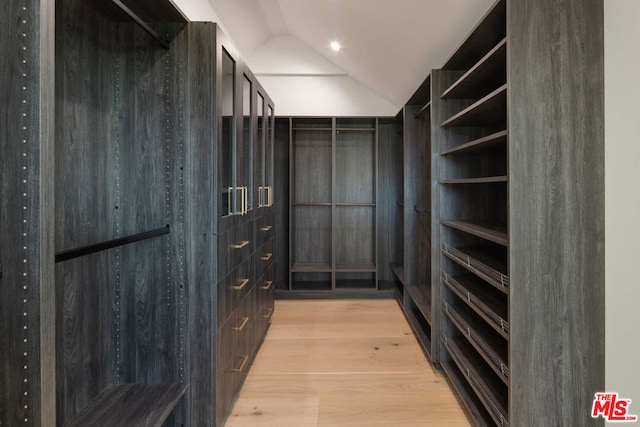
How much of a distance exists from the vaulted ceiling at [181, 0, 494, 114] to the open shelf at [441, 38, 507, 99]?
0.35 metres

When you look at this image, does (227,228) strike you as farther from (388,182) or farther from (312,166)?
(388,182)

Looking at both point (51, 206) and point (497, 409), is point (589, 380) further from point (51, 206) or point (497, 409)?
point (51, 206)

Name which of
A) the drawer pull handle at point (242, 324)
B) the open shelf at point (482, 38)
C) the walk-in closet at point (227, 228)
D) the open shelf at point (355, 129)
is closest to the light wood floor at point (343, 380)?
the walk-in closet at point (227, 228)

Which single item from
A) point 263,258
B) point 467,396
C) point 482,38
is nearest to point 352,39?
point 482,38

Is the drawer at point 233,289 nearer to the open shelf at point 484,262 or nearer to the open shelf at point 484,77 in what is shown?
the open shelf at point 484,262

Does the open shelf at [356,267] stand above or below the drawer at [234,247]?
below

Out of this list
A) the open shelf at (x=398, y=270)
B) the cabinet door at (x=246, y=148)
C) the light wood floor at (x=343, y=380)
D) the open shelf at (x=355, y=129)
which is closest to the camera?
the light wood floor at (x=343, y=380)

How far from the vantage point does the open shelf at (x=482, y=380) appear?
1.57m

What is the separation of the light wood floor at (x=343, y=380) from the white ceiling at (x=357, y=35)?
217cm

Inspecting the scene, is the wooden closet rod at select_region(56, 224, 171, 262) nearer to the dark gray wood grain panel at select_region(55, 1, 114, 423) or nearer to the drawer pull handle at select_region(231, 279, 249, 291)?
the dark gray wood grain panel at select_region(55, 1, 114, 423)

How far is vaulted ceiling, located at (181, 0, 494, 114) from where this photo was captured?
7.54 feet

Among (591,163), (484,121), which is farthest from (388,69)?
(591,163)

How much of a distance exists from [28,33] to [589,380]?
2.08 m

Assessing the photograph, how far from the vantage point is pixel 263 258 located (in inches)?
113
